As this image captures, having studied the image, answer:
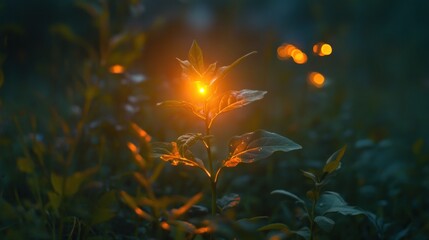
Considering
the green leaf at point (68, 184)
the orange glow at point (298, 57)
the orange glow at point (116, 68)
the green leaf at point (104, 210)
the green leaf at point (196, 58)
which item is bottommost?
the green leaf at point (104, 210)

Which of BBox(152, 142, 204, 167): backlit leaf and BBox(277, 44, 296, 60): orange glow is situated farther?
BBox(277, 44, 296, 60): orange glow

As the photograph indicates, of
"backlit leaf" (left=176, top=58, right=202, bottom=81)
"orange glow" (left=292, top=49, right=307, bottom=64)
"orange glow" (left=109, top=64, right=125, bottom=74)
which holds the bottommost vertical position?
"orange glow" (left=292, top=49, right=307, bottom=64)

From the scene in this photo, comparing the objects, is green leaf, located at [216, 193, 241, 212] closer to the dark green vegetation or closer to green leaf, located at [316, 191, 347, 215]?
the dark green vegetation

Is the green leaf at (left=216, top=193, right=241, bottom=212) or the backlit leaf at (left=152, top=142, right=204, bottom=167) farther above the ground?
the backlit leaf at (left=152, top=142, right=204, bottom=167)

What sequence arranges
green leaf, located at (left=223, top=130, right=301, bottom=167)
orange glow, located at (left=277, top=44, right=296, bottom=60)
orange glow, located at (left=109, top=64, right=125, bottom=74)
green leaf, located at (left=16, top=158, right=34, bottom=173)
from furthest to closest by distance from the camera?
1. orange glow, located at (left=277, top=44, right=296, bottom=60)
2. orange glow, located at (left=109, top=64, right=125, bottom=74)
3. green leaf, located at (left=16, top=158, right=34, bottom=173)
4. green leaf, located at (left=223, top=130, right=301, bottom=167)

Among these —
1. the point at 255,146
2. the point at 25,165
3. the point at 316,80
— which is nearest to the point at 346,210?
the point at 255,146

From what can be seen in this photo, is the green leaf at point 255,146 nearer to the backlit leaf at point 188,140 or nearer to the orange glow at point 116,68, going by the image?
the backlit leaf at point 188,140

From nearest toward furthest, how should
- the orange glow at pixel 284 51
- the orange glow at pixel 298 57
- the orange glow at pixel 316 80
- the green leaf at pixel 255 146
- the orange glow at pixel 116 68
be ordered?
1. the green leaf at pixel 255 146
2. the orange glow at pixel 116 68
3. the orange glow at pixel 316 80
4. the orange glow at pixel 298 57
5. the orange glow at pixel 284 51

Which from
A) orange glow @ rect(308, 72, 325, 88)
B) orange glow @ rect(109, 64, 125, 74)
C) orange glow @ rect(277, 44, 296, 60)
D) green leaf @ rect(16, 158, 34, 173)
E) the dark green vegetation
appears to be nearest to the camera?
the dark green vegetation

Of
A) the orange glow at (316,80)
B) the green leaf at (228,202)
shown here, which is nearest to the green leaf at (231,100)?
the green leaf at (228,202)

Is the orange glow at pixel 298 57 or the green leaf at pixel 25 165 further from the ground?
the orange glow at pixel 298 57

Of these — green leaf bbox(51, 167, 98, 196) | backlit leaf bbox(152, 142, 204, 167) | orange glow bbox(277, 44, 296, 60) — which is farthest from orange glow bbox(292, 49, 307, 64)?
green leaf bbox(51, 167, 98, 196)
